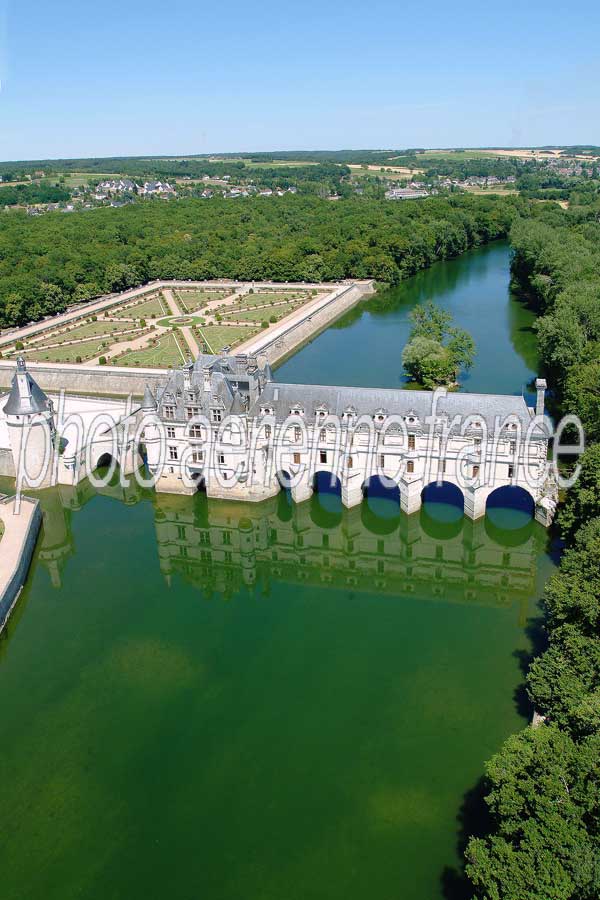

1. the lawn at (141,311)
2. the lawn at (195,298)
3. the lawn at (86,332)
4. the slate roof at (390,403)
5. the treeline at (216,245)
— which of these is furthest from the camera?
the treeline at (216,245)

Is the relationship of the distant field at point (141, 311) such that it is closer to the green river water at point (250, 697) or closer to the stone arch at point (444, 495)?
the green river water at point (250, 697)

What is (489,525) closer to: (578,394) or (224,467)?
(578,394)

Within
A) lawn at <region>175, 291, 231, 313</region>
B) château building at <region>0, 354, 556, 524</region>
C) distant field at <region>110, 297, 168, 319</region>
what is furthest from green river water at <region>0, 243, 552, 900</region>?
lawn at <region>175, 291, 231, 313</region>

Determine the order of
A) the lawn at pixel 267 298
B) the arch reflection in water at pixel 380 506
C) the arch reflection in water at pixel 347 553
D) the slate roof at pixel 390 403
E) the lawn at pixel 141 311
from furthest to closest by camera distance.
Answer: the lawn at pixel 267 298 → the lawn at pixel 141 311 → the arch reflection in water at pixel 380 506 → the slate roof at pixel 390 403 → the arch reflection in water at pixel 347 553

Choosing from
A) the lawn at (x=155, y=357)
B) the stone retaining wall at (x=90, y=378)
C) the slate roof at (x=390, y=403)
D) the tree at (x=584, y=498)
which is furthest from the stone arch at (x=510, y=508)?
the lawn at (x=155, y=357)

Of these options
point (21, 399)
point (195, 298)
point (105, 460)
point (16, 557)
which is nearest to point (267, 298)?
point (195, 298)

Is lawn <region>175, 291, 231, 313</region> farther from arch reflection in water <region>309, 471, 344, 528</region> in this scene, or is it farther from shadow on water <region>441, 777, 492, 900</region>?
shadow on water <region>441, 777, 492, 900</region>

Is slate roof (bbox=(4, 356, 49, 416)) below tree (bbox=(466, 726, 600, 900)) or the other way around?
the other way around
